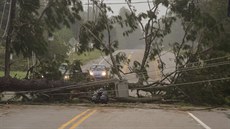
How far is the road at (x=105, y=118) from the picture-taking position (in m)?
11.7

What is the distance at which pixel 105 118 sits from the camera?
43.7ft

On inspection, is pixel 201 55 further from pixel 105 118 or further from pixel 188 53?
pixel 105 118

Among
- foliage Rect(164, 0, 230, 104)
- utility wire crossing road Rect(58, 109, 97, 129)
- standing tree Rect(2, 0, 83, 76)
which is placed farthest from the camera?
standing tree Rect(2, 0, 83, 76)

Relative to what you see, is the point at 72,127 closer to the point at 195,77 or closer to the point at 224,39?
the point at 195,77

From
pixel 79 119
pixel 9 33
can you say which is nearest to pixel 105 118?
pixel 79 119

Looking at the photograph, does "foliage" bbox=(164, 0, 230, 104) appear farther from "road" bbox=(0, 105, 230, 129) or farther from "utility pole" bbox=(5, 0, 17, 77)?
"utility pole" bbox=(5, 0, 17, 77)

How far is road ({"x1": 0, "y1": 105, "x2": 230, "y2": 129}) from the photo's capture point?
1170 centimetres

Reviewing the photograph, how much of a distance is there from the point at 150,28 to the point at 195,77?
4635mm

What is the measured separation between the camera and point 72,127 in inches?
442

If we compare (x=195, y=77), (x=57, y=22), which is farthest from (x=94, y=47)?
(x=195, y=77)

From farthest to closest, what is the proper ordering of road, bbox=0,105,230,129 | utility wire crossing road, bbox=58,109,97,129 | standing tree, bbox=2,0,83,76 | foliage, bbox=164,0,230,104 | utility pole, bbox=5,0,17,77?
standing tree, bbox=2,0,83,76 → utility pole, bbox=5,0,17,77 → foliage, bbox=164,0,230,104 → road, bbox=0,105,230,129 → utility wire crossing road, bbox=58,109,97,129

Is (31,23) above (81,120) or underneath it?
above

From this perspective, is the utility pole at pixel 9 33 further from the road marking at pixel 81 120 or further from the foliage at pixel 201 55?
the foliage at pixel 201 55

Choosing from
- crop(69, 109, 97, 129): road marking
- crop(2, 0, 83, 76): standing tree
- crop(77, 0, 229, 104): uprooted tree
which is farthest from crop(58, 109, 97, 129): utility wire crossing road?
crop(2, 0, 83, 76): standing tree
